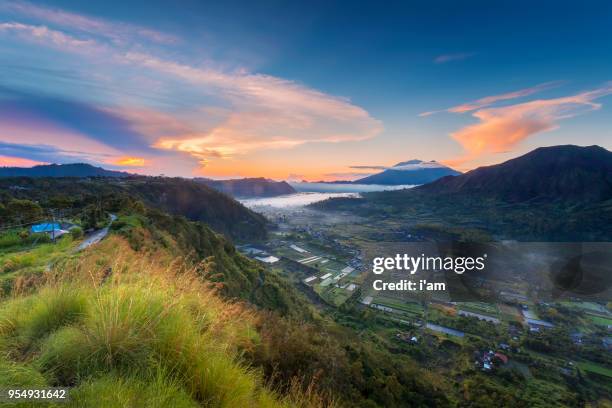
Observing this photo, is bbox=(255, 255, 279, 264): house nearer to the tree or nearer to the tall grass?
the tree

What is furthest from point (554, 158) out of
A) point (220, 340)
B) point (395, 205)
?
point (220, 340)

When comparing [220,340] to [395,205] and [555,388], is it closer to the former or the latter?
[555,388]

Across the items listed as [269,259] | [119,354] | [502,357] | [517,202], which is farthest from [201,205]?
[517,202]

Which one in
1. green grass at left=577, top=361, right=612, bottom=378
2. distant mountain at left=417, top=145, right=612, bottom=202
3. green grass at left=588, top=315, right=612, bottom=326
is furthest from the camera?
distant mountain at left=417, top=145, right=612, bottom=202

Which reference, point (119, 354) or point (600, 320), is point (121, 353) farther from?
point (600, 320)

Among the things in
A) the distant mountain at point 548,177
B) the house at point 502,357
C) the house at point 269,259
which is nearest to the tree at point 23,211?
the house at point 502,357

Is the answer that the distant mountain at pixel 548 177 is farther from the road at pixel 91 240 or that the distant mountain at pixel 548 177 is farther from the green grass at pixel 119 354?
the green grass at pixel 119 354

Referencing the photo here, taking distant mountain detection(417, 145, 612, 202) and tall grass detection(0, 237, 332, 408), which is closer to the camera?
tall grass detection(0, 237, 332, 408)

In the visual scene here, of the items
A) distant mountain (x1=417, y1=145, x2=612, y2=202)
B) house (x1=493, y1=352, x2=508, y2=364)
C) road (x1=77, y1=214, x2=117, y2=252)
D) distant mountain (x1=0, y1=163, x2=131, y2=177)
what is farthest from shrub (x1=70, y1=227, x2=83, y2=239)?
distant mountain (x1=0, y1=163, x2=131, y2=177)
